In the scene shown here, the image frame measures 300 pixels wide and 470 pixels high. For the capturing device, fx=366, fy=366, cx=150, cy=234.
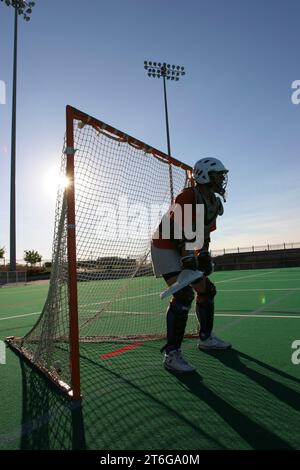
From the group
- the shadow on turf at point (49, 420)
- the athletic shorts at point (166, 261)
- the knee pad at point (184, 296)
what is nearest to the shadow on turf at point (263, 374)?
the knee pad at point (184, 296)

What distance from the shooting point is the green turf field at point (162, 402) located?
235cm

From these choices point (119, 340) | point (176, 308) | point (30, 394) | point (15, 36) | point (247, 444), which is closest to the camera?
point (247, 444)

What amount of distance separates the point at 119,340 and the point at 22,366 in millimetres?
1589

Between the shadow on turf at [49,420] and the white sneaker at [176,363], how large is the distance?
3.62ft

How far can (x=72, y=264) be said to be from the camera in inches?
126

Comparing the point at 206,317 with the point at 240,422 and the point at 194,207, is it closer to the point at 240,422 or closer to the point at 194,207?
the point at 194,207

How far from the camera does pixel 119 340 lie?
5.40 meters

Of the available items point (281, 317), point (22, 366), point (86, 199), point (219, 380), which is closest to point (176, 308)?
point (219, 380)

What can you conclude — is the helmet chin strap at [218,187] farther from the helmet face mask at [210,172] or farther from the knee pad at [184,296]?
the knee pad at [184,296]

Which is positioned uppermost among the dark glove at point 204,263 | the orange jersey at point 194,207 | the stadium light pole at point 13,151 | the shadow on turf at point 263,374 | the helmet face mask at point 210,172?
the stadium light pole at point 13,151
